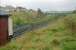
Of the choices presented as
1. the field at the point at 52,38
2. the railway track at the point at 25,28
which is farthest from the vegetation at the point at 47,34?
the railway track at the point at 25,28

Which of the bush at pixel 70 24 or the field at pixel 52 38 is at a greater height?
the bush at pixel 70 24

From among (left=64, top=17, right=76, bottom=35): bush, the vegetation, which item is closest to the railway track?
the vegetation

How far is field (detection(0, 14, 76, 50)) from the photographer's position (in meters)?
4.18

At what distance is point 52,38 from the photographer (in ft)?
14.8

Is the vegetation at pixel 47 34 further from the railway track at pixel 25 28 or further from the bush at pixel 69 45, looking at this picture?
the railway track at pixel 25 28

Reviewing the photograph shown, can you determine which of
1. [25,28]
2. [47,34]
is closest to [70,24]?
[47,34]

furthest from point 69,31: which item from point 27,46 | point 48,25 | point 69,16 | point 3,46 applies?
point 3,46

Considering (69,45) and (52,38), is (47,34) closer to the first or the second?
(52,38)

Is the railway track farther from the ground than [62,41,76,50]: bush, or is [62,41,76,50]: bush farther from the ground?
the railway track

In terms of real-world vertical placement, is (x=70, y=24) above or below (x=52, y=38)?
above

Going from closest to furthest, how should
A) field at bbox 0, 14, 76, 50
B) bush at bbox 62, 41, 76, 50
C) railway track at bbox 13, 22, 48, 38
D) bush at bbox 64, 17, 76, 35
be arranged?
bush at bbox 62, 41, 76, 50
field at bbox 0, 14, 76, 50
bush at bbox 64, 17, 76, 35
railway track at bbox 13, 22, 48, 38

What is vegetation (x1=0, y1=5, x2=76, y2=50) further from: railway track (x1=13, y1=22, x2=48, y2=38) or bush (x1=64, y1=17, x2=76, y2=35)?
railway track (x1=13, y1=22, x2=48, y2=38)

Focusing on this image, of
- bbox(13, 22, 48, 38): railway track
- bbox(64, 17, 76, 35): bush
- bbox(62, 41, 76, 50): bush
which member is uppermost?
bbox(64, 17, 76, 35): bush

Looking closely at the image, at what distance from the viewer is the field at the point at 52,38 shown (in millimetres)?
4176
